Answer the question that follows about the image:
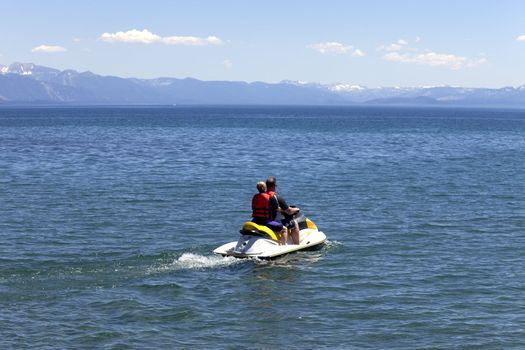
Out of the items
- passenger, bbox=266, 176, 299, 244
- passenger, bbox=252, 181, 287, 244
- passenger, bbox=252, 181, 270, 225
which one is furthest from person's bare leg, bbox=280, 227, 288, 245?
passenger, bbox=252, 181, 270, 225

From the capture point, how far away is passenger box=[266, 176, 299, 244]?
21.8 m

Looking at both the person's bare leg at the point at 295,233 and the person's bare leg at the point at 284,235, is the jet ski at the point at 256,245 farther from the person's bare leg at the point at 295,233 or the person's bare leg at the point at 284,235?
the person's bare leg at the point at 295,233

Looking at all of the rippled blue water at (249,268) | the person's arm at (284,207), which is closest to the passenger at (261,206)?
Result: the person's arm at (284,207)

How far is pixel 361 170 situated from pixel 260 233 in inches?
Result: 1112

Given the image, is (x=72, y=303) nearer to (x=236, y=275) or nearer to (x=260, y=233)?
(x=236, y=275)

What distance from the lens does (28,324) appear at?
15.9m

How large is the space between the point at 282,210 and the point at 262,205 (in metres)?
0.73

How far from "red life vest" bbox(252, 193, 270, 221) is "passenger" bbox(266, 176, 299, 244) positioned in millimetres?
165

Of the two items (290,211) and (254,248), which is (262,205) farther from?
(254,248)

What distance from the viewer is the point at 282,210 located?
870 inches

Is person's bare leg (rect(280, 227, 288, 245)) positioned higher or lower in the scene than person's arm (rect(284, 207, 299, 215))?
lower

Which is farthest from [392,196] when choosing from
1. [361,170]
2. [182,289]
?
[182,289]

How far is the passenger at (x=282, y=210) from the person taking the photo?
71.6 ft

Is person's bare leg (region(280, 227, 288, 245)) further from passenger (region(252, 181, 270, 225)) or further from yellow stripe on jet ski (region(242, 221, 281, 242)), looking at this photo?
passenger (region(252, 181, 270, 225))
